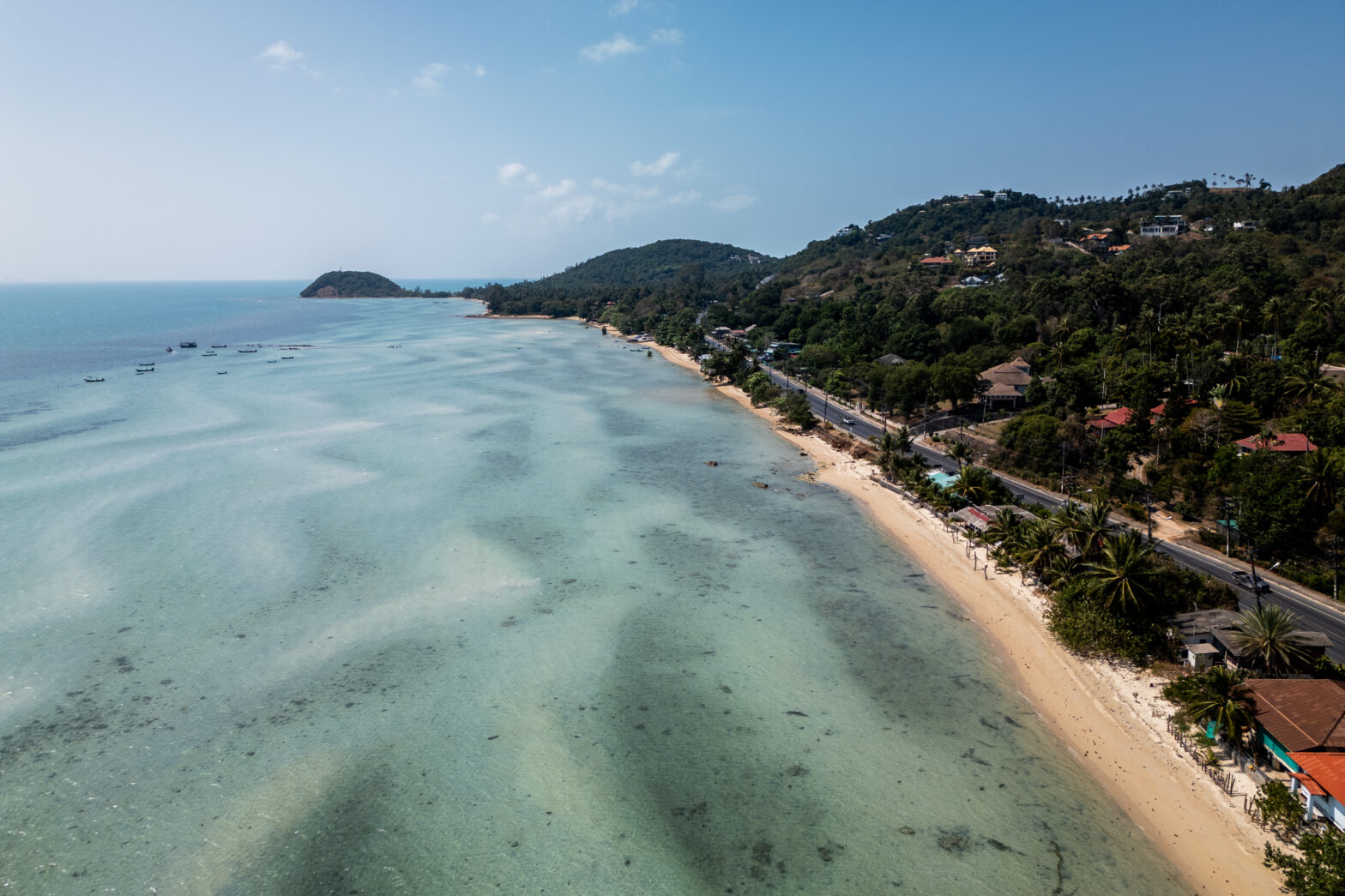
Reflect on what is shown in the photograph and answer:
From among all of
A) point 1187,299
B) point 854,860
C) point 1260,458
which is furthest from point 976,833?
point 1187,299

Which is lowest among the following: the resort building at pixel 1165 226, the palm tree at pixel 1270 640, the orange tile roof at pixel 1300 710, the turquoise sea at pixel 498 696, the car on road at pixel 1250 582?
the turquoise sea at pixel 498 696

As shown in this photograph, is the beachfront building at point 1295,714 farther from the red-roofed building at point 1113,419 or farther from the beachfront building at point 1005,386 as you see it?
the beachfront building at point 1005,386

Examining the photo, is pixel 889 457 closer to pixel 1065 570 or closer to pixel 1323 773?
pixel 1065 570

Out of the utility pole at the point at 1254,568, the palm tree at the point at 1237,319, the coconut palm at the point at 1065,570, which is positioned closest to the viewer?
the utility pole at the point at 1254,568

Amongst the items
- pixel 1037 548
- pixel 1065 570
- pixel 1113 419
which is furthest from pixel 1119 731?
pixel 1113 419

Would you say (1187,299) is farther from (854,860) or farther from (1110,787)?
(854,860)

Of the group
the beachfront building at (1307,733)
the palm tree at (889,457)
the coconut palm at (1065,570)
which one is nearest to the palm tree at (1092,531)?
the coconut palm at (1065,570)
